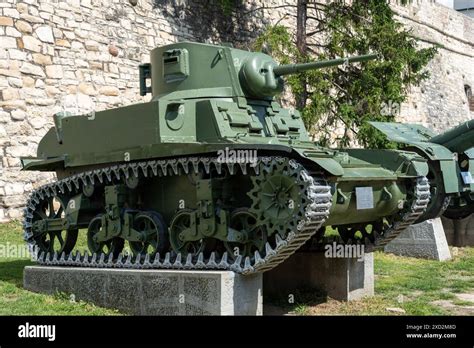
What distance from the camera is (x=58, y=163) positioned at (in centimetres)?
862

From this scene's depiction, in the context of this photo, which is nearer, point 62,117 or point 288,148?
point 288,148

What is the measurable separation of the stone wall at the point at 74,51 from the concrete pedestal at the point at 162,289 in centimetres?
513

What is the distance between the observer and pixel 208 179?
23.3ft

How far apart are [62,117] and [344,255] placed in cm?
396

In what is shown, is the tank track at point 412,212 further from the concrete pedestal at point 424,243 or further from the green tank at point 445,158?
the concrete pedestal at point 424,243

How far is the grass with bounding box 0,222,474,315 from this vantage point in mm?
7316

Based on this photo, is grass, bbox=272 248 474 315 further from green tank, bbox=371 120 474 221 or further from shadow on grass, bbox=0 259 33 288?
shadow on grass, bbox=0 259 33 288

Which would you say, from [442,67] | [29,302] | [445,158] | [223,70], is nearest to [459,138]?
[445,158]

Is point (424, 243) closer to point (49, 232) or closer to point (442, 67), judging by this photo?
point (49, 232)

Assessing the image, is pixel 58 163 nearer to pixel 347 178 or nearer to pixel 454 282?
pixel 347 178

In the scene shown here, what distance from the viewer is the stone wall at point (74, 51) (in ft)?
42.0

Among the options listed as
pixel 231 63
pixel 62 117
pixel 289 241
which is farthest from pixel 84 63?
pixel 289 241
